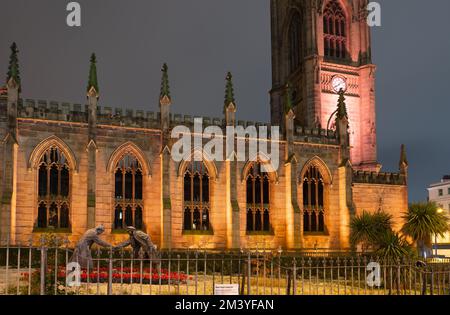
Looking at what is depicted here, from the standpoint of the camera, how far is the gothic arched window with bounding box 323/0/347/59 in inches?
2228

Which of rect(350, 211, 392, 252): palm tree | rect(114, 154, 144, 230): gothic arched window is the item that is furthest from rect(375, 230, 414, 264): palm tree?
rect(114, 154, 144, 230): gothic arched window

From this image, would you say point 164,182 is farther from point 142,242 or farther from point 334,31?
point 334,31

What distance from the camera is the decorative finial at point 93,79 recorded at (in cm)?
3259

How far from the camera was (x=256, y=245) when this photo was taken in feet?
120

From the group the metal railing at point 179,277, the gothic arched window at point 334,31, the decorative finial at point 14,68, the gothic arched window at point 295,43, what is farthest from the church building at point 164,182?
the gothic arched window at point 295,43

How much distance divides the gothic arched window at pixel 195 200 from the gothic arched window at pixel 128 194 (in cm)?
301

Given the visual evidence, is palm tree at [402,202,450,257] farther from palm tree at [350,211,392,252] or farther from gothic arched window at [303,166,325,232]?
gothic arched window at [303,166,325,232]

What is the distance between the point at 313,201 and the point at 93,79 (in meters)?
17.4

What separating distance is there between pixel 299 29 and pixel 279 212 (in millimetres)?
27516

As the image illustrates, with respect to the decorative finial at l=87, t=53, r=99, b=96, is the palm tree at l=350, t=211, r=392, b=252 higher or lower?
lower

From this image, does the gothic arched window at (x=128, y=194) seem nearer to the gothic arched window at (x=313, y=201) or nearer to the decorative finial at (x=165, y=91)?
the decorative finial at (x=165, y=91)

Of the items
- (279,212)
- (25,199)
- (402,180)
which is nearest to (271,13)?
(402,180)

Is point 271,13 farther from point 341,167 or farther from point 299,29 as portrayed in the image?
point 341,167

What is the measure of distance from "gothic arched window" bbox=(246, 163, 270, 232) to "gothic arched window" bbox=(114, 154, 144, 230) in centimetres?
756
